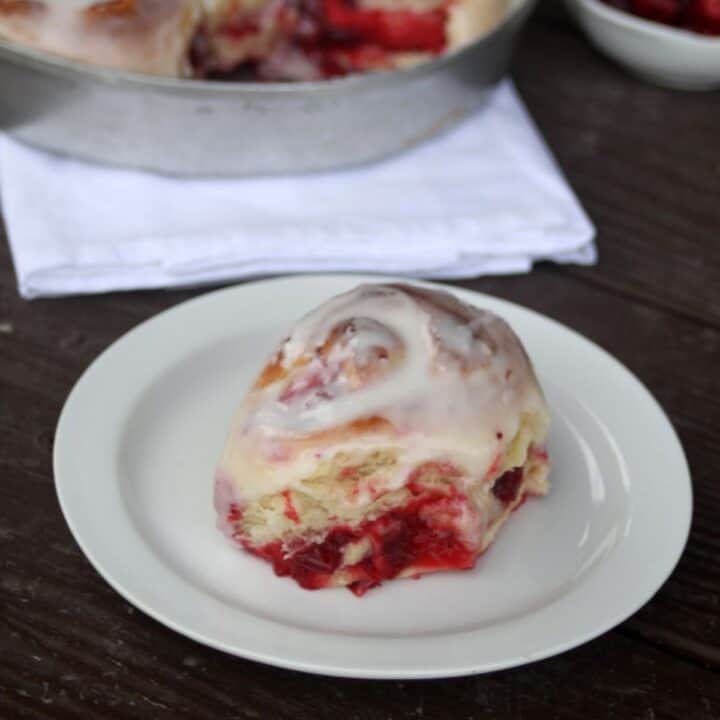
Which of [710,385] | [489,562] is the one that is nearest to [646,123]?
[710,385]

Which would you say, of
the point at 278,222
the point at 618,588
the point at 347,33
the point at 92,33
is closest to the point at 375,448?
the point at 618,588

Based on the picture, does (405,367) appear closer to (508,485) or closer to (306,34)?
(508,485)

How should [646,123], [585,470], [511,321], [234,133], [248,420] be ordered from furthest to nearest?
[646,123]
[234,133]
[511,321]
[585,470]
[248,420]

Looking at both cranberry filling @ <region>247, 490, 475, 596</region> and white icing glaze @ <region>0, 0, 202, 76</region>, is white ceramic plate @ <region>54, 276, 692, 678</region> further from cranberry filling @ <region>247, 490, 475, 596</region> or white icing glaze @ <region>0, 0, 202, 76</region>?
white icing glaze @ <region>0, 0, 202, 76</region>

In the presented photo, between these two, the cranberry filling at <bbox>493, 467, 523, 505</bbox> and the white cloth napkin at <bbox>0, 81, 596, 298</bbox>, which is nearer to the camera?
the cranberry filling at <bbox>493, 467, 523, 505</bbox>

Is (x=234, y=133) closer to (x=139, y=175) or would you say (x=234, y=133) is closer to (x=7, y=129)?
(x=139, y=175)

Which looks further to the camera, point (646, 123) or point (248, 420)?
point (646, 123)

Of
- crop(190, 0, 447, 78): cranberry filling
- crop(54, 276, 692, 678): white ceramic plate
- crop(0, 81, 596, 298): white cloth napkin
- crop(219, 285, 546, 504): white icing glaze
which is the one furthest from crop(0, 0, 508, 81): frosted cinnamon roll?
crop(219, 285, 546, 504): white icing glaze

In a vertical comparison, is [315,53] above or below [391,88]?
below
